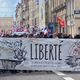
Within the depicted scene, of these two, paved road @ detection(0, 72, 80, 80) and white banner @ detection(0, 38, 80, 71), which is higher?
white banner @ detection(0, 38, 80, 71)

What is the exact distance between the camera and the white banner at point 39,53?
802 inches

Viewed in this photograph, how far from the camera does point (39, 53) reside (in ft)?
67.1

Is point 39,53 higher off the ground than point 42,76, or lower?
higher

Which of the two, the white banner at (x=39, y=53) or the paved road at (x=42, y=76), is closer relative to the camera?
the paved road at (x=42, y=76)

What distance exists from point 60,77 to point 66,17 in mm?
44230

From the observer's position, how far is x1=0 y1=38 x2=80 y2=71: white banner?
20359 mm

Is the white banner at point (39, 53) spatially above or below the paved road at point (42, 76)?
above

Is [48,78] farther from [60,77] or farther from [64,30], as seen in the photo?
[64,30]

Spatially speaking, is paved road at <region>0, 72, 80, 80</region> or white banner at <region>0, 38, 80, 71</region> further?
white banner at <region>0, 38, 80, 71</region>

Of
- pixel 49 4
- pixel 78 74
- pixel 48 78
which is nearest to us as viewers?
pixel 48 78

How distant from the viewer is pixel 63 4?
66.0 meters

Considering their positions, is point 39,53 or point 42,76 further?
point 39,53

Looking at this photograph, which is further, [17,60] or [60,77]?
[17,60]

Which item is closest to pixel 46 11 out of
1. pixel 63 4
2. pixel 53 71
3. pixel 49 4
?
pixel 49 4
